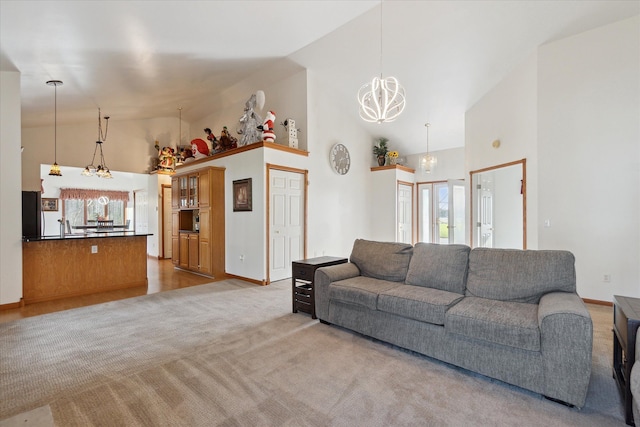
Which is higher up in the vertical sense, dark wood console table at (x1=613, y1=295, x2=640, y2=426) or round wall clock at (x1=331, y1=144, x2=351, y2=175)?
round wall clock at (x1=331, y1=144, x2=351, y2=175)

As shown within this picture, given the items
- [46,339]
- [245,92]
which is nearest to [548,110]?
[245,92]

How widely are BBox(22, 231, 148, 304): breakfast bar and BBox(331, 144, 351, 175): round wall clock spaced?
392 centimetres

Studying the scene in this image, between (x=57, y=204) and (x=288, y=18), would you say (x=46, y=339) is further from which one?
(x=57, y=204)

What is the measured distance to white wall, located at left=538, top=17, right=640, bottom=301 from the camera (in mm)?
3770

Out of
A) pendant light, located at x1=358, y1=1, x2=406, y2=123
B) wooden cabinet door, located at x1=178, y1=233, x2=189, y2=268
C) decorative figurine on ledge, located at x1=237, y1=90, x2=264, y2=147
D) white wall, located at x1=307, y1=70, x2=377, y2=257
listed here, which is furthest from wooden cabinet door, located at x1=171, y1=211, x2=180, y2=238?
pendant light, located at x1=358, y1=1, x2=406, y2=123

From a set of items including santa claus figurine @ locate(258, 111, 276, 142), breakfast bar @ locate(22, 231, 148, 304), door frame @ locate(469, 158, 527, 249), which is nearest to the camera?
breakfast bar @ locate(22, 231, 148, 304)

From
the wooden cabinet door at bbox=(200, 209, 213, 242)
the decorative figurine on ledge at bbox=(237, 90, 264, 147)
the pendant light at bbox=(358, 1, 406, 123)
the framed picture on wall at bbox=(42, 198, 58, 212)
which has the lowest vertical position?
the wooden cabinet door at bbox=(200, 209, 213, 242)

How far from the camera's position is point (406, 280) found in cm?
311

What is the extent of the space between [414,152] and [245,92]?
4.55m

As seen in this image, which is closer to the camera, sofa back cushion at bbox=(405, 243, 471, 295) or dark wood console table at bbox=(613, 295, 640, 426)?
dark wood console table at bbox=(613, 295, 640, 426)

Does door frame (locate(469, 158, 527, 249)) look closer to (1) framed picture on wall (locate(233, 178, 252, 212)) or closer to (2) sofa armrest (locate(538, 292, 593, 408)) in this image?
(2) sofa armrest (locate(538, 292, 593, 408))

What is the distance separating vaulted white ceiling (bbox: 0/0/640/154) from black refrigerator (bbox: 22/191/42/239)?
5.29 feet

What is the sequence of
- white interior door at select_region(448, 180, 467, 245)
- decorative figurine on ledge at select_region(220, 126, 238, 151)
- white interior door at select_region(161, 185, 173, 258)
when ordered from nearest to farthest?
decorative figurine on ledge at select_region(220, 126, 238, 151), white interior door at select_region(448, 180, 467, 245), white interior door at select_region(161, 185, 173, 258)

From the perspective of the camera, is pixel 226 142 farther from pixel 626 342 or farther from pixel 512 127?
pixel 626 342
